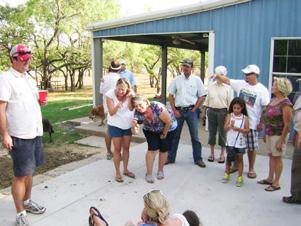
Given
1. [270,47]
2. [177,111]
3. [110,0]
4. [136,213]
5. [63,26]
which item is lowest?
[136,213]

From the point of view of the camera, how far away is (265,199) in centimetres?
425

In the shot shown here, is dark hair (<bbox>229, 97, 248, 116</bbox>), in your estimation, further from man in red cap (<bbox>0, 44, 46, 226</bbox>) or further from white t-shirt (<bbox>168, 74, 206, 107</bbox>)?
man in red cap (<bbox>0, 44, 46, 226</bbox>)

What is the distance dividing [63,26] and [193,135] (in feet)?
63.0

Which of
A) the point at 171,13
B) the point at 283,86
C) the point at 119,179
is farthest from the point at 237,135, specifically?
the point at 171,13

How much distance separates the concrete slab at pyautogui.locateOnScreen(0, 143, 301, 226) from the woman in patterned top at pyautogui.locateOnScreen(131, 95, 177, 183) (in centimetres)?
40

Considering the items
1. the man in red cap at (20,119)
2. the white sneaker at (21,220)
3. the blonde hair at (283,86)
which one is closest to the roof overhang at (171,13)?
Answer: the blonde hair at (283,86)

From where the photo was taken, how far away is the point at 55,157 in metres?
6.59

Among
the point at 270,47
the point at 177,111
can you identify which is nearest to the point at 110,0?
the point at 270,47

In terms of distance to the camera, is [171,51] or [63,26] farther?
[171,51]

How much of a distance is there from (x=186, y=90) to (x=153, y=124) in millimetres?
1072

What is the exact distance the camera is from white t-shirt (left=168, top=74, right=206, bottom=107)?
5.39m

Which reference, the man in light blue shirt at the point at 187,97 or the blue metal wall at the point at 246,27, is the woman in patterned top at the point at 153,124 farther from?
the blue metal wall at the point at 246,27

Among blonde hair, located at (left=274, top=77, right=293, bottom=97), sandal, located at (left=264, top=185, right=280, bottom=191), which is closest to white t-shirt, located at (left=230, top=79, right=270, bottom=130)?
blonde hair, located at (left=274, top=77, right=293, bottom=97)

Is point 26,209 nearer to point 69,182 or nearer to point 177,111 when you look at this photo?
point 69,182
